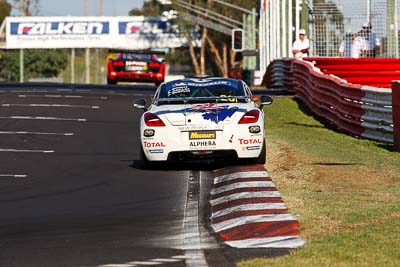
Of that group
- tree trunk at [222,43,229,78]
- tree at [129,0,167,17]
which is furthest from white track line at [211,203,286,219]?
tree at [129,0,167,17]

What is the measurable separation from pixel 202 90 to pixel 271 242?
738cm

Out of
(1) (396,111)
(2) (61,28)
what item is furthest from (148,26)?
(1) (396,111)

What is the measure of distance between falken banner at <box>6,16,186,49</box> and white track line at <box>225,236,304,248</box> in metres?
86.9

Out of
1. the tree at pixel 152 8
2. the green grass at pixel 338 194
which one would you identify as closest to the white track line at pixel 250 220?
the green grass at pixel 338 194

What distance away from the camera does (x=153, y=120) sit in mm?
15914

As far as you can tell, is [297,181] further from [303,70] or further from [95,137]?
[303,70]

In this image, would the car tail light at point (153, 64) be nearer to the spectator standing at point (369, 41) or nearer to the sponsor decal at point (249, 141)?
the spectator standing at point (369, 41)

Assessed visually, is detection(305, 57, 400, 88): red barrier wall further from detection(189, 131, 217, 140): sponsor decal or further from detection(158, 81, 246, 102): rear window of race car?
detection(189, 131, 217, 140): sponsor decal

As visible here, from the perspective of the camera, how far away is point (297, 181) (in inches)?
556

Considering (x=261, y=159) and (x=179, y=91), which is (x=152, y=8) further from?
(x=261, y=159)

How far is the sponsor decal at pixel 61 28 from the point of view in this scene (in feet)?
322

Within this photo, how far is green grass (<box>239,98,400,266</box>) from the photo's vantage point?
914 cm

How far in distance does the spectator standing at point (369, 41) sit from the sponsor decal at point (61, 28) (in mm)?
70430

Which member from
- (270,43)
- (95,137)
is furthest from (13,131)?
(270,43)
